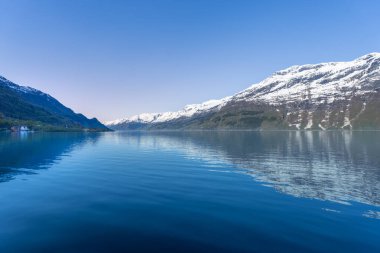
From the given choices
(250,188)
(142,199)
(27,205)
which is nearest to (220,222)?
(142,199)

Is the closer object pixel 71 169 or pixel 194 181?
pixel 194 181

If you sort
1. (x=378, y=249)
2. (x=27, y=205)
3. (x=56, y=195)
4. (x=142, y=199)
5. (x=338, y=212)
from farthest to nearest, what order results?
1. (x=56, y=195)
2. (x=142, y=199)
3. (x=27, y=205)
4. (x=338, y=212)
5. (x=378, y=249)

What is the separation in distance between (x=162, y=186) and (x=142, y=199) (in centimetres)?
729

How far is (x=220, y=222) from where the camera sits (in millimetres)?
24953

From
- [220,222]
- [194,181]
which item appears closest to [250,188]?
[194,181]

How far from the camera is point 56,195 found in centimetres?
3525

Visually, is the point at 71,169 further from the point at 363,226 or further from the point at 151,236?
the point at 363,226

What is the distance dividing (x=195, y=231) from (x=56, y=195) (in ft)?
74.1

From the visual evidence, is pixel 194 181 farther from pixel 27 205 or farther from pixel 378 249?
pixel 378 249

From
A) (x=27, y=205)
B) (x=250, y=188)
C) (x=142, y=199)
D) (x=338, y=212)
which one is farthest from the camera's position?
(x=250, y=188)

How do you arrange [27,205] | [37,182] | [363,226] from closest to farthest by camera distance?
[363,226], [27,205], [37,182]

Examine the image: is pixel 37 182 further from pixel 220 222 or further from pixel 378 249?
pixel 378 249

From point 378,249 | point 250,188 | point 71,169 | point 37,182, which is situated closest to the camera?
point 378,249

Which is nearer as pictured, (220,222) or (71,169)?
(220,222)
